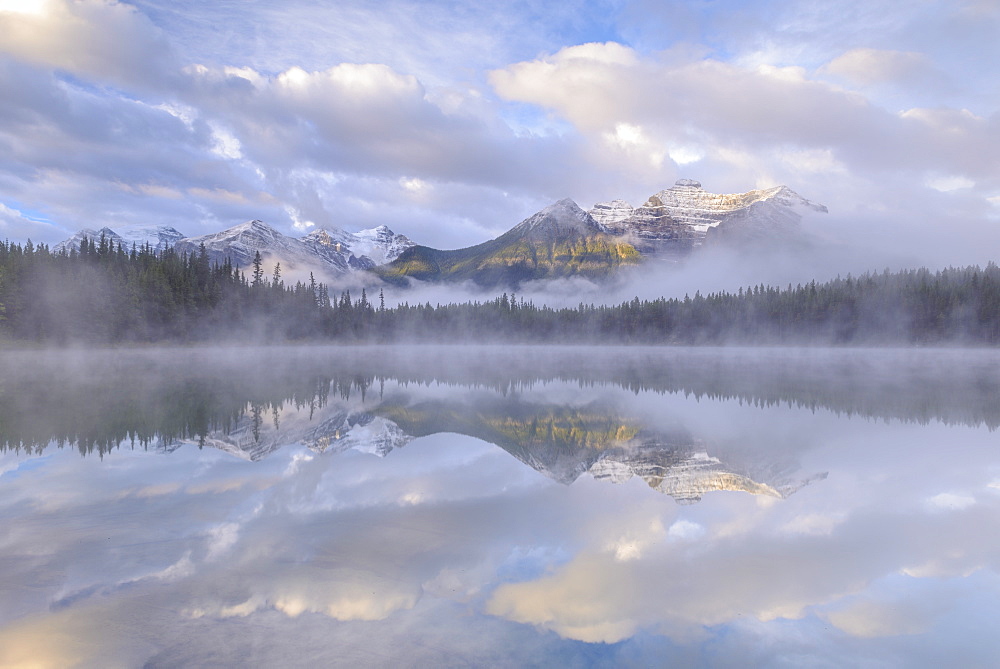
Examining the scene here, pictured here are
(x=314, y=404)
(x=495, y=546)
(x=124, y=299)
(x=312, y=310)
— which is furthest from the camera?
(x=312, y=310)

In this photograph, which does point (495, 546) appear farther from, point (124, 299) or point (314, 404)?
point (124, 299)

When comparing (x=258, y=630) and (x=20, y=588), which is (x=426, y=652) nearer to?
(x=258, y=630)

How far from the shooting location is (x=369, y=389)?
35.7m

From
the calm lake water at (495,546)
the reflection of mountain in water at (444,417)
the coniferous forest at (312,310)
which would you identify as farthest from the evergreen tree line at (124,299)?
the calm lake water at (495,546)

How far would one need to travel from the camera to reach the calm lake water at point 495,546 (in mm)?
6285

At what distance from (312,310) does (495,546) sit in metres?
156

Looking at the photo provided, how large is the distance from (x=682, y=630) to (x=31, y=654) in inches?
284

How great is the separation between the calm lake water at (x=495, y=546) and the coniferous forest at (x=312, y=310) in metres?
86.5

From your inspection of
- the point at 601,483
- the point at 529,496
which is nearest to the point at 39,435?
the point at 529,496

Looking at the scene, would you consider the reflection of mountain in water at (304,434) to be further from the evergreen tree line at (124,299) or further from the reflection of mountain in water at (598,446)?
the evergreen tree line at (124,299)

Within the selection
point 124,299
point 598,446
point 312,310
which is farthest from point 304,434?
point 312,310

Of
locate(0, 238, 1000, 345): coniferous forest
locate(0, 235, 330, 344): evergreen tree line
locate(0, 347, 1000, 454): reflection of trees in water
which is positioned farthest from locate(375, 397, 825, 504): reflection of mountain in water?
locate(0, 238, 1000, 345): coniferous forest

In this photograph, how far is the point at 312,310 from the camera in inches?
6107

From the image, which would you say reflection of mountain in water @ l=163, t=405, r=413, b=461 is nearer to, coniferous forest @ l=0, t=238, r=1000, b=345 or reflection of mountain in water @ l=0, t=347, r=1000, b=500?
reflection of mountain in water @ l=0, t=347, r=1000, b=500
